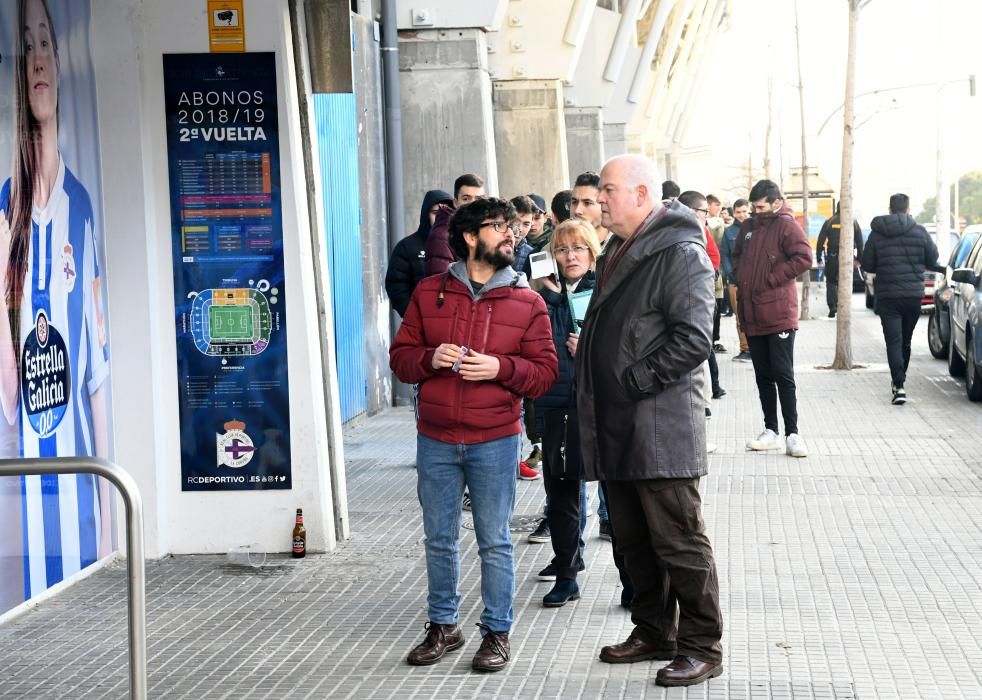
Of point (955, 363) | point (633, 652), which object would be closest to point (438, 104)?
point (955, 363)

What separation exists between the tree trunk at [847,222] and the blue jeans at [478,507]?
40.6 feet

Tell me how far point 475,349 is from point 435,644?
4.07ft

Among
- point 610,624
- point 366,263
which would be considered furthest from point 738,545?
point 366,263

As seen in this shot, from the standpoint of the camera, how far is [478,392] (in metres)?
5.87

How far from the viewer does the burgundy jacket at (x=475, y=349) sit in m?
5.88

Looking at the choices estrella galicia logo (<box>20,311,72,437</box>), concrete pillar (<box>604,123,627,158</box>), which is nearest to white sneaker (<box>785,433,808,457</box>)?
estrella galicia logo (<box>20,311,72,437</box>)

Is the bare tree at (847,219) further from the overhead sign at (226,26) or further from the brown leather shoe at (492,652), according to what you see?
the brown leather shoe at (492,652)

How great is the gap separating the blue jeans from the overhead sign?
3008 millimetres

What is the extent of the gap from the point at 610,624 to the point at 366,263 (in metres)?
8.87

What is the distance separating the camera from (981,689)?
18.0 ft

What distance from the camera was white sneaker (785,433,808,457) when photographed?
11406 mm

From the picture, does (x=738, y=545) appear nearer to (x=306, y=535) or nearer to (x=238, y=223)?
(x=306, y=535)

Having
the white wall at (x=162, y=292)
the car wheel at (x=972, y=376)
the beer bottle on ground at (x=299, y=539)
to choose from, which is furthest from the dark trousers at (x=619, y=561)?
the car wheel at (x=972, y=376)

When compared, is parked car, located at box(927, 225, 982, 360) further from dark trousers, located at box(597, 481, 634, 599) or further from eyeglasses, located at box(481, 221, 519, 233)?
eyeglasses, located at box(481, 221, 519, 233)
